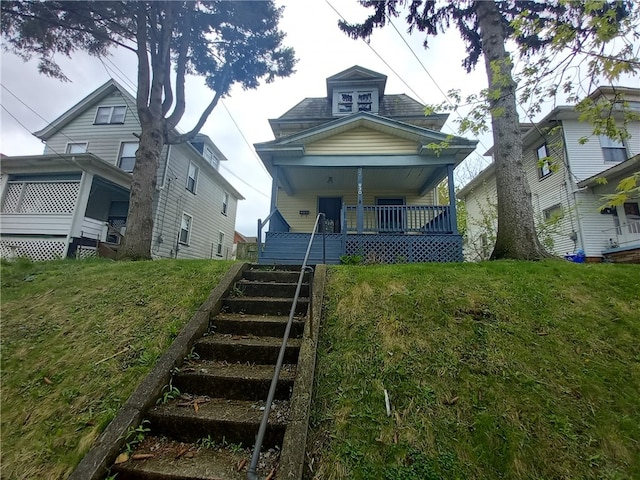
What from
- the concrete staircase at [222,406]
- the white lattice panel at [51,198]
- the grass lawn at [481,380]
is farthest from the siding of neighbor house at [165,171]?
the grass lawn at [481,380]

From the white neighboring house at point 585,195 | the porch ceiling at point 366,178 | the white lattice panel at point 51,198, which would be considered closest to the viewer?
the porch ceiling at point 366,178

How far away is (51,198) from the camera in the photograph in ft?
32.7

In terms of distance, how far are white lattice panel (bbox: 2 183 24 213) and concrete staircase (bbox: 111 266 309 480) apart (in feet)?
39.4

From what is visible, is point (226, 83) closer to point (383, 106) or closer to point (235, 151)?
point (383, 106)

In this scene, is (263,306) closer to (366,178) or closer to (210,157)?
(366,178)

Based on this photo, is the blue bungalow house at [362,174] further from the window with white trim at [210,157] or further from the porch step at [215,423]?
the window with white trim at [210,157]

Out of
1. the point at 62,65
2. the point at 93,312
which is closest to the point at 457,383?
→ the point at 93,312

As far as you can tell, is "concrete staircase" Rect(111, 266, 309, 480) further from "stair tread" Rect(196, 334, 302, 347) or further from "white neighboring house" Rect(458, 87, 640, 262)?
"white neighboring house" Rect(458, 87, 640, 262)

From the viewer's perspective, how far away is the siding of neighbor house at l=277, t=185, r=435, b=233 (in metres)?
10.8

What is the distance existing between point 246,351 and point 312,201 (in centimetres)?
852

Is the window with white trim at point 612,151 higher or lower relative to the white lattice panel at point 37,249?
higher

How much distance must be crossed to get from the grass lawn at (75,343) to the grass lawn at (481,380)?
1.90 metres

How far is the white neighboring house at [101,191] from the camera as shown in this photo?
976 centimetres

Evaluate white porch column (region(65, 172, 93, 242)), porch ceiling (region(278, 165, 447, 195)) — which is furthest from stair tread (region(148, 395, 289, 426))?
white porch column (region(65, 172, 93, 242))
